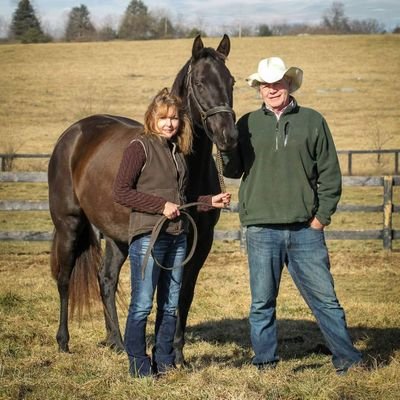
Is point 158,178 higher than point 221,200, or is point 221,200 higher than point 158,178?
point 158,178

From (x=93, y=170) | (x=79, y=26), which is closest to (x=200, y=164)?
(x=93, y=170)

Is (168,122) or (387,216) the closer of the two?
(168,122)

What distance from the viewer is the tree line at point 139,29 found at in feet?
225

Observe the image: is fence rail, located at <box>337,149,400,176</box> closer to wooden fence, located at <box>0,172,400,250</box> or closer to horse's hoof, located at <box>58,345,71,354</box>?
wooden fence, located at <box>0,172,400,250</box>

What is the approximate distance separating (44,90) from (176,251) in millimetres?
39779

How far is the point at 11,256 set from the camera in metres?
10.5

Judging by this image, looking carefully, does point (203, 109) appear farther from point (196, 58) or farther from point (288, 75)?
point (288, 75)

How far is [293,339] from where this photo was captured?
620cm

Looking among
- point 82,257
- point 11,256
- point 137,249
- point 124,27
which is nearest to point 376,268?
point 82,257

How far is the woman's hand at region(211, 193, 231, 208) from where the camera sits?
4.35 m

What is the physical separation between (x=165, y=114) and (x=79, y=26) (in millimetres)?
79776

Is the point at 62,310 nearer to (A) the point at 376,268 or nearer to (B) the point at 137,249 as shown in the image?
(B) the point at 137,249

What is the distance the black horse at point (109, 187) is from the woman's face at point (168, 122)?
0.31m

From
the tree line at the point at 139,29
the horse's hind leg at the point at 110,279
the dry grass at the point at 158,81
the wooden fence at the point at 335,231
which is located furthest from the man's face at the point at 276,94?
the tree line at the point at 139,29
